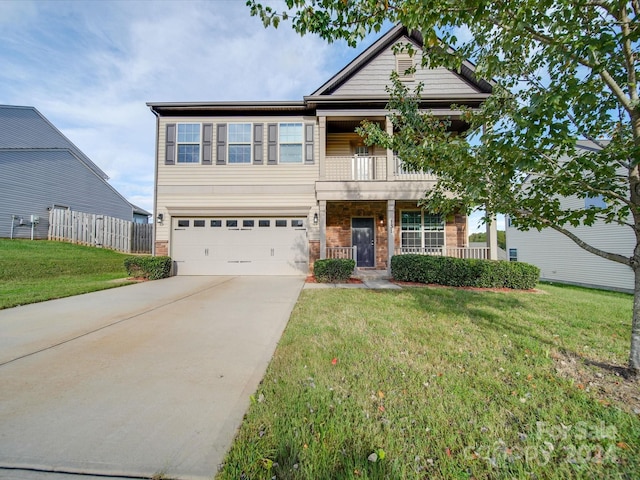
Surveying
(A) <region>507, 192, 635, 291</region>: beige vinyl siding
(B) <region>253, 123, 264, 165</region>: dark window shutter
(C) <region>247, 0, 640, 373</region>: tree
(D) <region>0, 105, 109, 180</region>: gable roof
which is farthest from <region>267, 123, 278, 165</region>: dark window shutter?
(D) <region>0, 105, 109, 180</region>: gable roof

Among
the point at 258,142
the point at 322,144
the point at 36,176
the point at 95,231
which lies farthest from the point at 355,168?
the point at 36,176

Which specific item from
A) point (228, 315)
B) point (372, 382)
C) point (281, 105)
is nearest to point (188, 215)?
point (281, 105)

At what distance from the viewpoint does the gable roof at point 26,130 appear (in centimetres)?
1482

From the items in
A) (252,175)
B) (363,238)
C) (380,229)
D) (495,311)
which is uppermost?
(252,175)

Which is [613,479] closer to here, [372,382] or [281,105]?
[372,382]

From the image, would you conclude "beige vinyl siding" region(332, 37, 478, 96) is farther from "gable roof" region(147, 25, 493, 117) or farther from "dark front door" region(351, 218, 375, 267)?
"dark front door" region(351, 218, 375, 267)

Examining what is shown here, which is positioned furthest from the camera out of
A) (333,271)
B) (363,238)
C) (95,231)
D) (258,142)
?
(95,231)

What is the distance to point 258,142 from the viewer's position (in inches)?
421

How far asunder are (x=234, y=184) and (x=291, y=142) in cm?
282

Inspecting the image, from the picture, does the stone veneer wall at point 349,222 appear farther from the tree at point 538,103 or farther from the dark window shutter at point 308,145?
the tree at point 538,103

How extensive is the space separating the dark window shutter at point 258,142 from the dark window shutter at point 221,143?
1.17 m

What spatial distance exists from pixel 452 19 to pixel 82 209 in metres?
22.2

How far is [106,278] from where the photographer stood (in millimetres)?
9477

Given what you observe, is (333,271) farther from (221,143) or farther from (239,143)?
(221,143)
